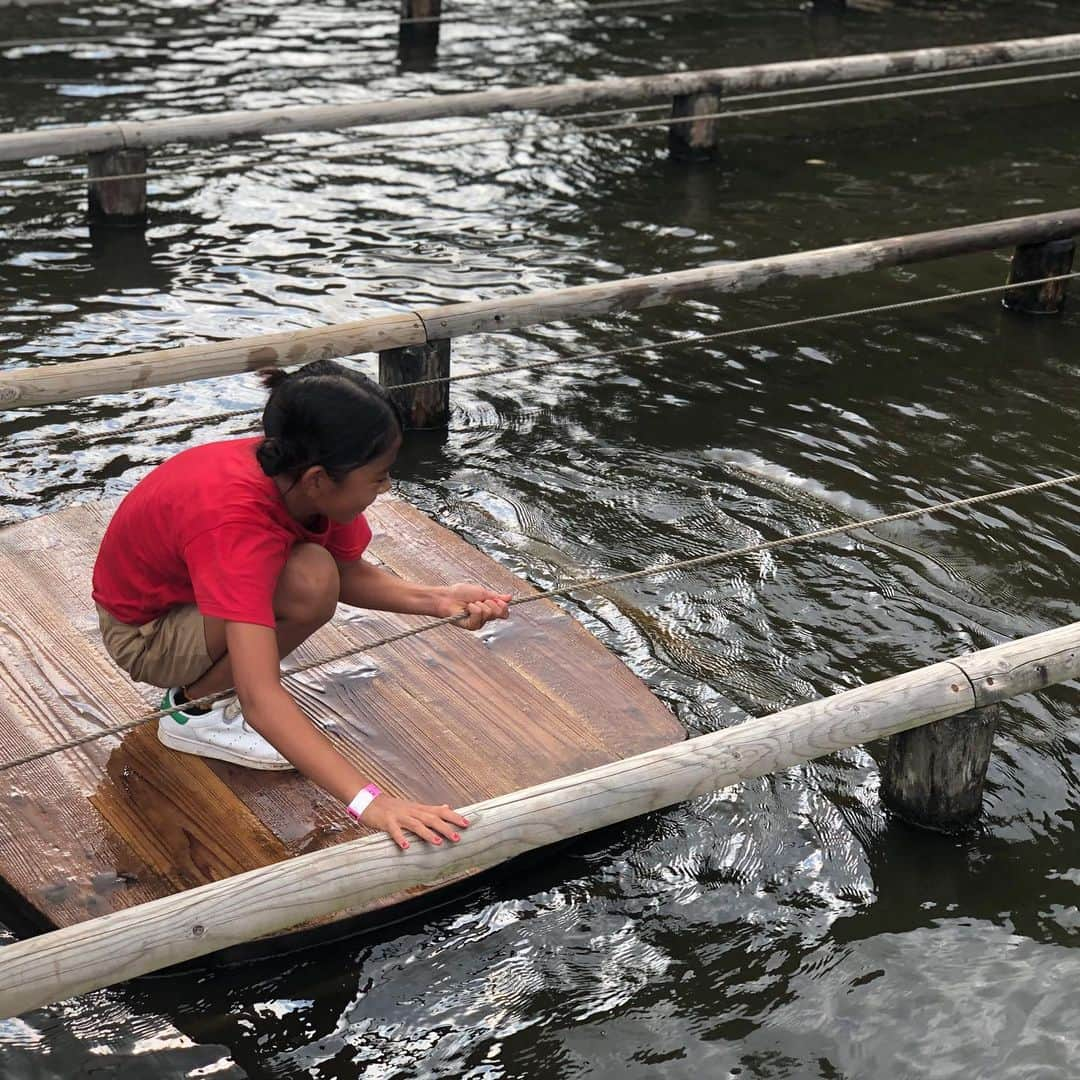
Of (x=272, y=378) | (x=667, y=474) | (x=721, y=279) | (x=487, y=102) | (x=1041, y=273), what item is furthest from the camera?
(x=487, y=102)

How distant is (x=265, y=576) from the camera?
3.12 m

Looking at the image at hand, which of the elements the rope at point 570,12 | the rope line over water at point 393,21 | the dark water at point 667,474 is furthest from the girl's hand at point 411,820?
the rope at point 570,12

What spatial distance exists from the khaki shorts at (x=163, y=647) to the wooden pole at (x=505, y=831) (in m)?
0.70

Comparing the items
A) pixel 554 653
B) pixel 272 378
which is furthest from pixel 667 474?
pixel 272 378

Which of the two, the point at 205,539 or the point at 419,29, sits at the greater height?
the point at 419,29

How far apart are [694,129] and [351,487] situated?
6224mm

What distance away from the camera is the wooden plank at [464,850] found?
262cm

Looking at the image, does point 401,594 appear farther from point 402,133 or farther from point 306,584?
point 402,133

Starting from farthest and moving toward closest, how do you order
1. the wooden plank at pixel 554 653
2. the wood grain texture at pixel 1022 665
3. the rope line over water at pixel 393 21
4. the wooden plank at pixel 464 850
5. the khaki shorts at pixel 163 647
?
the rope line over water at pixel 393 21, the wooden plank at pixel 554 653, the wood grain texture at pixel 1022 665, the khaki shorts at pixel 163 647, the wooden plank at pixel 464 850

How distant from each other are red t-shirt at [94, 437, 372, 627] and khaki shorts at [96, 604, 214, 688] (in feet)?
0.09

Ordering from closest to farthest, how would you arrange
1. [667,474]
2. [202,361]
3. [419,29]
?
[202,361] → [667,474] → [419,29]

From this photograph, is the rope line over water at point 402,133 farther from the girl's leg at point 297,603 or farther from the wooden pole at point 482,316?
the girl's leg at point 297,603

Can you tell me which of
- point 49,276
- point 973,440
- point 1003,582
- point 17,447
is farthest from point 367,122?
point 1003,582

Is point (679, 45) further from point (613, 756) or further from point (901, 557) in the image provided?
point (613, 756)
